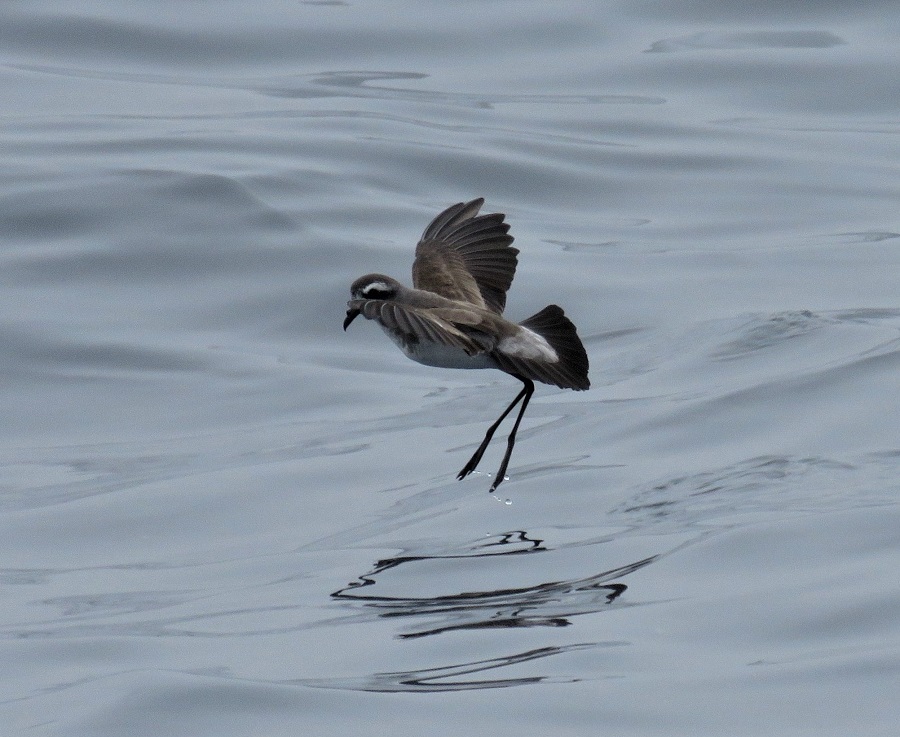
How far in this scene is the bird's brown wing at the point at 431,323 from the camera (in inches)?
245

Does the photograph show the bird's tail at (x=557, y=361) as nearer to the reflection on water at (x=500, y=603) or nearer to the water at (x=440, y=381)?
the water at (x=440, y=381)

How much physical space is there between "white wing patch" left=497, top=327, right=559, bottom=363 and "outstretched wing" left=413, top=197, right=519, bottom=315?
0.79 meters

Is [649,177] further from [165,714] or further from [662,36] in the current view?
[165,714]

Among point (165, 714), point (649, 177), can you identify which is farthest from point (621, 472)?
point (649, 177)

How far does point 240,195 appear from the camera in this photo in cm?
1293

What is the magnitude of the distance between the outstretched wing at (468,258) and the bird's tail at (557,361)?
79cm

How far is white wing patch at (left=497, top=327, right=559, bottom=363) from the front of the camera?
21.9 ft

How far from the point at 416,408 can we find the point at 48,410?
214 cm

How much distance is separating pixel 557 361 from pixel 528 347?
5.4 inches

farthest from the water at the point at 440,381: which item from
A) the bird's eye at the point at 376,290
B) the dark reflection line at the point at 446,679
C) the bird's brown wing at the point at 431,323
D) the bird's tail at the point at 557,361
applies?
the bird's eye at the point at 376,290

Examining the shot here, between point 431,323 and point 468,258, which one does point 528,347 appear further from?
point 468,258

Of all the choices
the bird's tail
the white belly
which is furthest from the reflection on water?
the white belly

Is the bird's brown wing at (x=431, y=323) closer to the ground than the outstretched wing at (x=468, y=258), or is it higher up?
closer to the ground

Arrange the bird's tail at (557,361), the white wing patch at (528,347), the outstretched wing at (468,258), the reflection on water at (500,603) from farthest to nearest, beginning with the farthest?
the outstretched wing at (468,258) → the white wing patch at (528,347) → the bird's tail at (557,361) → the reflection on water at (500,603)
